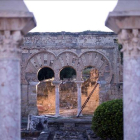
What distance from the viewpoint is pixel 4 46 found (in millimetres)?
4410

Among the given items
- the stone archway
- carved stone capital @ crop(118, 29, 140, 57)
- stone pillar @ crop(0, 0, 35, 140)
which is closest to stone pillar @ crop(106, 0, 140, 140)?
carved stone capital @ crop(118, 29, 140, 57)

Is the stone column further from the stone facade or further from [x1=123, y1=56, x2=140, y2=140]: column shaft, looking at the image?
the stone facade

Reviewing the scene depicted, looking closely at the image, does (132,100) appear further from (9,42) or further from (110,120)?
(110,120)

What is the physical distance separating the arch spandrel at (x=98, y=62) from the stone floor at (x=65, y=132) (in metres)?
3.74

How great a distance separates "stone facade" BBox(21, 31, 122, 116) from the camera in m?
14.5

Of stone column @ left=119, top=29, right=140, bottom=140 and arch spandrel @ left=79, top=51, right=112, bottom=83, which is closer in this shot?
stone column @ left=119, top=29, right=140, bottom=140

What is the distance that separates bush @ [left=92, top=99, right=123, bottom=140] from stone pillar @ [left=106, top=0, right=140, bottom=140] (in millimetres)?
3537

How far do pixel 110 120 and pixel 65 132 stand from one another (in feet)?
10.2

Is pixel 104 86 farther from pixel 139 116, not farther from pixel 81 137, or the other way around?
pixel 139 116

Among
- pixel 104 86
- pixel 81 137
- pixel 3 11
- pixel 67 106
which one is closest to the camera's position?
pixel 3 11

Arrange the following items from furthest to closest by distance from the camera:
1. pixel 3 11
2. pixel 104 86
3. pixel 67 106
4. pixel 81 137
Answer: pixel 67 106 < pixel 104 86 < pixel 81 137 < pixel 3 11

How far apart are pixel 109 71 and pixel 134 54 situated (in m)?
10.2

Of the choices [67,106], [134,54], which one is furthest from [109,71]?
[134,54]

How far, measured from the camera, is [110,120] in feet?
26.4
